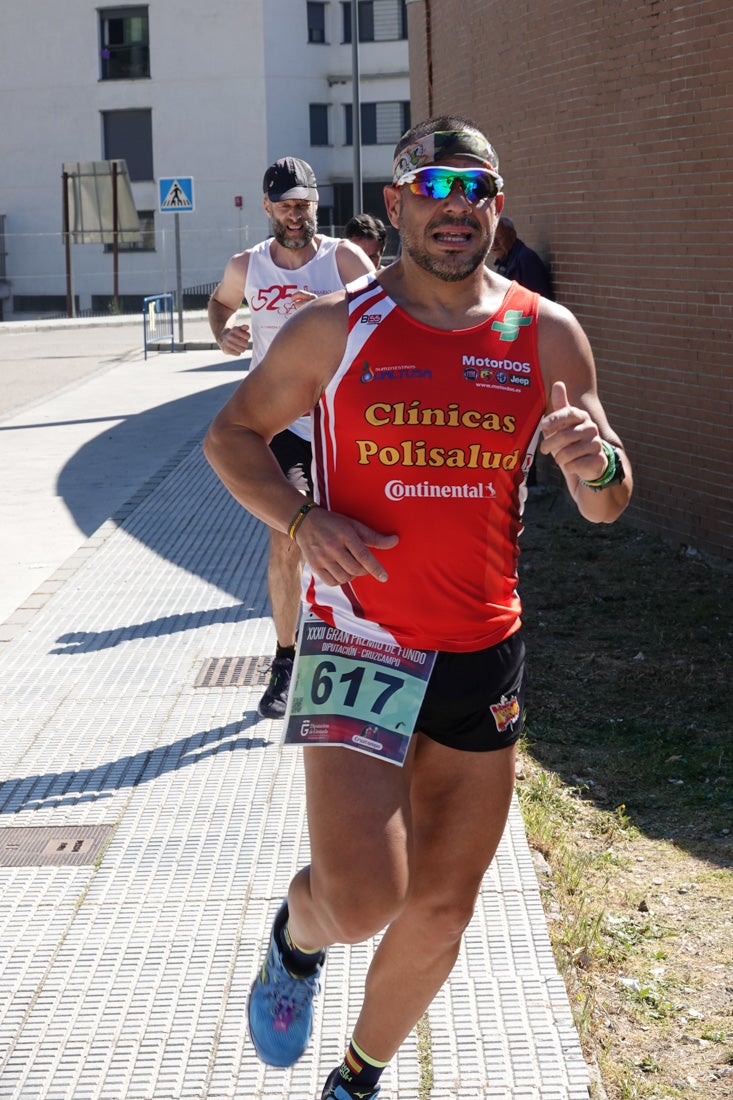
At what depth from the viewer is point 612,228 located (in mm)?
10383

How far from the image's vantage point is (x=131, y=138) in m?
48.5

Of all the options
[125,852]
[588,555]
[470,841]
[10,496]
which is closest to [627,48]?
[588,555]

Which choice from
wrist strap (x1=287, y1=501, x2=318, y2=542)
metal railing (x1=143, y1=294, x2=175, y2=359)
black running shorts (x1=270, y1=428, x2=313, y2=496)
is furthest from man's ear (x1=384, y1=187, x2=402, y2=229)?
metal railing (x1=143, y1=294, x2=175, y2=359)

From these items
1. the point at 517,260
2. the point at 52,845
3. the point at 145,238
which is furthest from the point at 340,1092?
the point at 145,238

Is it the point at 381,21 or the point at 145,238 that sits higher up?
the point at 381,21

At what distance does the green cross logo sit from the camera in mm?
3304

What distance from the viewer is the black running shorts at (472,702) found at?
323 centimetres

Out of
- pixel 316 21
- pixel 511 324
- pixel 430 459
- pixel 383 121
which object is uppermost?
pixel 316 21

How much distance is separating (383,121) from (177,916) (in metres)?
49.8

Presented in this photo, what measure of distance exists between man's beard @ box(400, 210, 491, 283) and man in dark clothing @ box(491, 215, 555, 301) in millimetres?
8000

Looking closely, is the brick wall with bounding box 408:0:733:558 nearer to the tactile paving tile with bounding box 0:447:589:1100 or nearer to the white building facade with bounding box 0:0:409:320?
the tactile paving tile with bounding box 0:447:589:1100

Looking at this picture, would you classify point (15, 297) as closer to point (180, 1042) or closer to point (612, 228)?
point (612, 228)

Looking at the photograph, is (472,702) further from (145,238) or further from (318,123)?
(318,123)

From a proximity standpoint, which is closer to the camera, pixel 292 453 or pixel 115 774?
pixel 115 774
